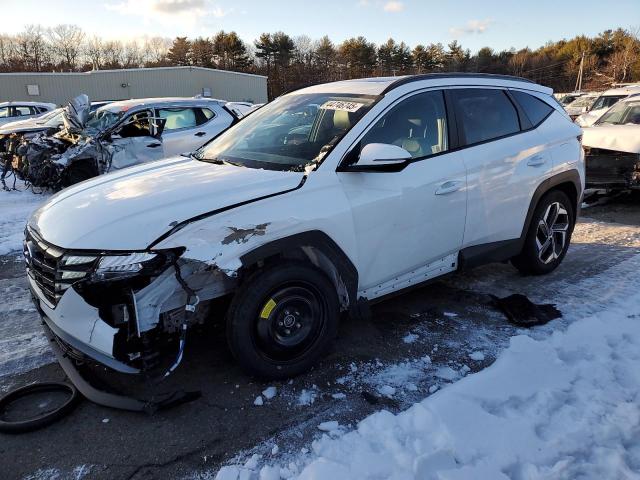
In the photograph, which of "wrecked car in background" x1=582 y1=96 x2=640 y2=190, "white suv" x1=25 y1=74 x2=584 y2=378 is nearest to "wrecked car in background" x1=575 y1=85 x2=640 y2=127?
"wrecked car in background" x1=582 y1=96 x2=640 y2=190

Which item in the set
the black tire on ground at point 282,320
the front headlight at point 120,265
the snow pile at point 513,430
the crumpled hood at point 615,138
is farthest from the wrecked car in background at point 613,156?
the front headlight at point 120,265

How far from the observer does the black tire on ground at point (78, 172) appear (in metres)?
9.25

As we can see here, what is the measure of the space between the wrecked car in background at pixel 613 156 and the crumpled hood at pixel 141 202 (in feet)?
22.4

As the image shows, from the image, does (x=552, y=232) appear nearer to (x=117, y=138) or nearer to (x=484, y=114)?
(x=484, y=114)

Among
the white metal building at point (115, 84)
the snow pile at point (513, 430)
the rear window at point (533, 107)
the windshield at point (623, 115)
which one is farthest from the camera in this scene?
the white metal building at point (115, 84)

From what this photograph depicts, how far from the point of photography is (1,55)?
6538 centimetres

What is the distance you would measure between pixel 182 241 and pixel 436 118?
2193 mm

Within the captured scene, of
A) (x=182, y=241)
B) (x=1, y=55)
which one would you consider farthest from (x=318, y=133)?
(x=1, y=55)

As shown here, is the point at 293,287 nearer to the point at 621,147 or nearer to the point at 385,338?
the point at 385,338

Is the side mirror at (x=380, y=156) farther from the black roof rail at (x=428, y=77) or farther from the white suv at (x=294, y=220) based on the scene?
the black roof rail at (x=428, y=77)

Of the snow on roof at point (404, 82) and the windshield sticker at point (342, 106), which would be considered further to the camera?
the snow on roof at point (404, 82)

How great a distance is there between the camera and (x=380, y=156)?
10.1 feet

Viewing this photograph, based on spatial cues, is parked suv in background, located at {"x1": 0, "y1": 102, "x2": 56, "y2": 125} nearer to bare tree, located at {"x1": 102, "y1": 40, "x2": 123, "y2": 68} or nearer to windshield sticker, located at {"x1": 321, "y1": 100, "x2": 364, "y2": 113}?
windshield sticker, located at {"x1": 321, "y1": 100, "x2": 364, "y2": 113}

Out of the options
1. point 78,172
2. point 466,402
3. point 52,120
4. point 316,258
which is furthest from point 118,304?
point 52,120
